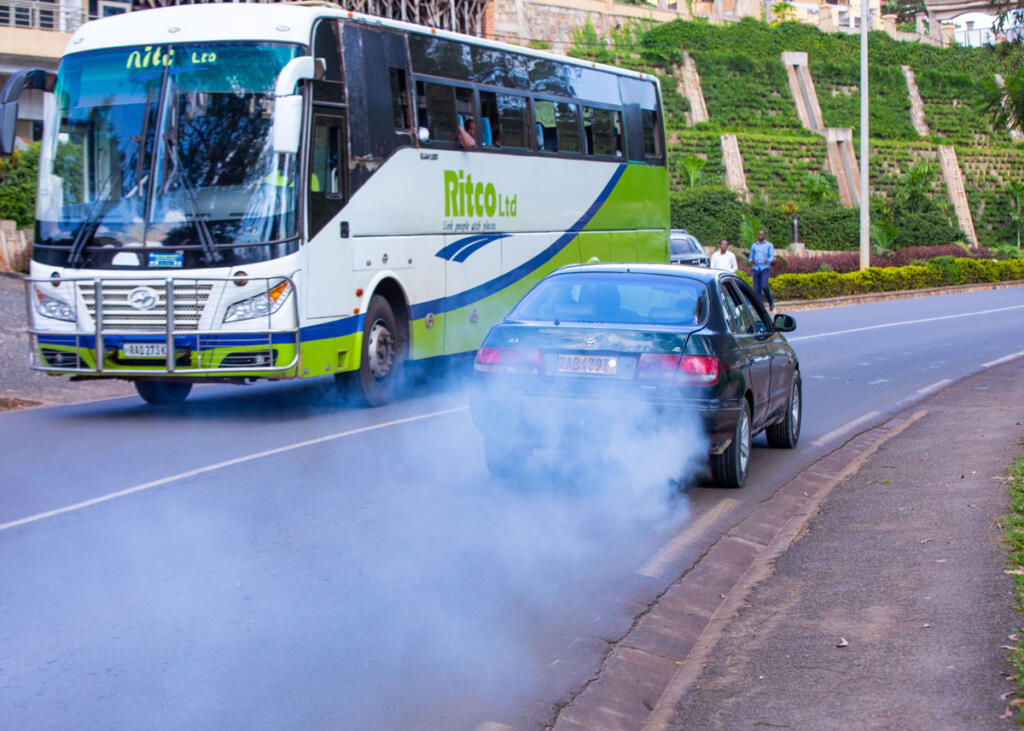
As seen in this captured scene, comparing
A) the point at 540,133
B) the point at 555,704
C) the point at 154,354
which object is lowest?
the point at 555,704

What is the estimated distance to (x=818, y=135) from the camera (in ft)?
248

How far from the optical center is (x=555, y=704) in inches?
195

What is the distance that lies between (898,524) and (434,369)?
10772 millimetres

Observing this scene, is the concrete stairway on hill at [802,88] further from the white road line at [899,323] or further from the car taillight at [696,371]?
the car taillight at [696,371]

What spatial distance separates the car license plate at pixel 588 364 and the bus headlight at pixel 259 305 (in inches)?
165

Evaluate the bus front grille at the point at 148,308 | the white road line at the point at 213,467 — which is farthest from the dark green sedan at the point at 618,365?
the bus front grille at the point at 148,308

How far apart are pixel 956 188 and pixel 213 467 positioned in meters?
73.8

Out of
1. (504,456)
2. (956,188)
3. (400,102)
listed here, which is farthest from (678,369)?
(956,188)

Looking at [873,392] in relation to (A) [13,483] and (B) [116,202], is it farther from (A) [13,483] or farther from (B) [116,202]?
(A) [13,483]

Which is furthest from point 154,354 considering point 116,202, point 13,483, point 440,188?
point 440,188

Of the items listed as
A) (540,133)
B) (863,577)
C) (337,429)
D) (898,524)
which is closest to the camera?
(863,577)

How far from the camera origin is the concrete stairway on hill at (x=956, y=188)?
76.4m

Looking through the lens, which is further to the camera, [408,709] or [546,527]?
[546,527]

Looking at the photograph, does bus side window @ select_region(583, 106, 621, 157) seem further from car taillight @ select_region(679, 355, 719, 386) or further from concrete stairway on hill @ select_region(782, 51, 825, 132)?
concrete stairway on hill @ select_region(782, 51, 825, 132)
